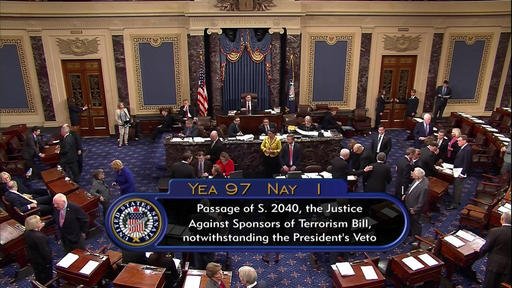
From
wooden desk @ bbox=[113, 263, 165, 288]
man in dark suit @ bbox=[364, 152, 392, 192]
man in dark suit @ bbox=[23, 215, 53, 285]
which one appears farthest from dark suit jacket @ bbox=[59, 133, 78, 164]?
man in dark suit @ bbox=[364, 152, 392, 192]

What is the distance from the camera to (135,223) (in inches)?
86.1

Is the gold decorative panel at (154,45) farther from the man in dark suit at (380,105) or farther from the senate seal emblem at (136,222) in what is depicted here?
the senate seal emblem at (136,222)

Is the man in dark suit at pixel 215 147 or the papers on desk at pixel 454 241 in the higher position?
the man in dark suit at pixel 215 147

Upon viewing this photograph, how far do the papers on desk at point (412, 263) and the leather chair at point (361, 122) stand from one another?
309 inches

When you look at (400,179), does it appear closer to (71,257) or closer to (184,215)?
(71,257)

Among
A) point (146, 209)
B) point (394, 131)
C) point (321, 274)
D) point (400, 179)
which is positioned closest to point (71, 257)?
point (321, 274)

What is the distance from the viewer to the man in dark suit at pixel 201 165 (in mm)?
8789

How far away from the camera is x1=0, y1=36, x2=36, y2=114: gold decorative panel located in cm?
1263

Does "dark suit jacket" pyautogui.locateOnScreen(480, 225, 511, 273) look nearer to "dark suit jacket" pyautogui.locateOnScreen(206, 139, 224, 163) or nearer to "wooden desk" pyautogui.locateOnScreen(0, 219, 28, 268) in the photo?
"dark suit jacket" pyautogui.locateOnScreen(206, 139, 224, 163)

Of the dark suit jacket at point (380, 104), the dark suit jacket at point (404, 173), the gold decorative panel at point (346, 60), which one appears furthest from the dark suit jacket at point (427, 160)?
the gold decorative panel at point (346, 60)

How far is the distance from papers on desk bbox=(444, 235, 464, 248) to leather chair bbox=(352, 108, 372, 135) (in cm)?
728

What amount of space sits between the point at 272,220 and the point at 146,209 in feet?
2.06

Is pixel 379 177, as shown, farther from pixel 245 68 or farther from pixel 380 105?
pixel 245 68

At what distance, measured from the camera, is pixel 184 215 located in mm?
2100
